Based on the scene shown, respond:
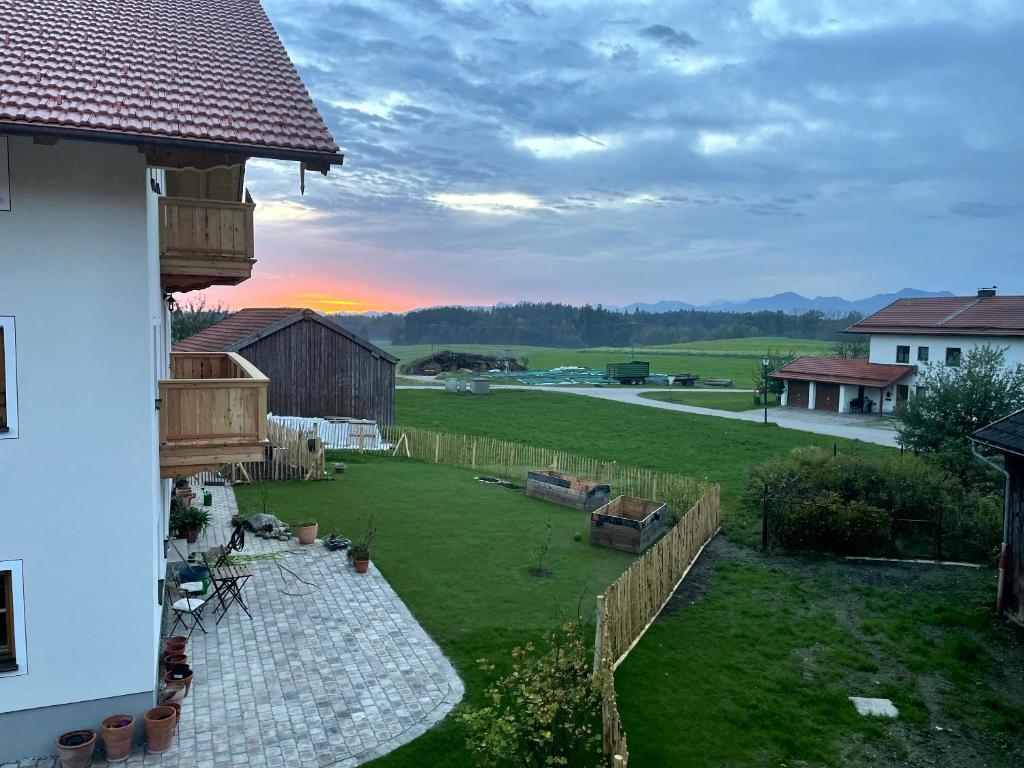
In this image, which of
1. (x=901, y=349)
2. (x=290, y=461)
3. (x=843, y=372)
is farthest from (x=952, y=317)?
(x=290, y=461)

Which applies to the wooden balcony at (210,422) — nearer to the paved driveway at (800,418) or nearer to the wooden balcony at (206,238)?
the wooden balcony at (206,238)

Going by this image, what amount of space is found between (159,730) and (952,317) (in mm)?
45867

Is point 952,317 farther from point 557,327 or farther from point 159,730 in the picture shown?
point 557,327

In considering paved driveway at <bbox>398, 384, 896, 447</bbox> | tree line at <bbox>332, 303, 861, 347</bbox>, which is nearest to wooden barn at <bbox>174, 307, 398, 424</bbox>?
paved driveway at <bbox>398, 384, 896, 447</bbox>

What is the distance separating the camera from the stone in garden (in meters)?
10.4

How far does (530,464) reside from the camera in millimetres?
26109

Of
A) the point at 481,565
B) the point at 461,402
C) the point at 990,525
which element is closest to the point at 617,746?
the point at 481,565

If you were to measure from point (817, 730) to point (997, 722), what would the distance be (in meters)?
2.46

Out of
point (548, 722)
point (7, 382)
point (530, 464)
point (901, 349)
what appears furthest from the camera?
point (901, 349)

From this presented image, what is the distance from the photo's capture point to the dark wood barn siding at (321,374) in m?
29.3

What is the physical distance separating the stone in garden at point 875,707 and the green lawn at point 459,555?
468 centimetres

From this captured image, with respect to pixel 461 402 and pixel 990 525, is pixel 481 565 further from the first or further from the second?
pixel 461 402

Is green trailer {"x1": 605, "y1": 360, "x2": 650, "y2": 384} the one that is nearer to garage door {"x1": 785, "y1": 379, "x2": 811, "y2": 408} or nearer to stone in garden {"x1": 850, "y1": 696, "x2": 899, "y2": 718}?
garage door {"x1": 785, "y1": 379, "x2": 811, "y2": 408}

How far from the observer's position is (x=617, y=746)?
295 inches
